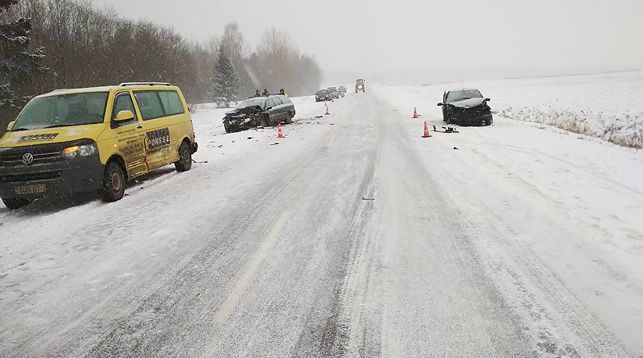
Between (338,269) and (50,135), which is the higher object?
(50,135)

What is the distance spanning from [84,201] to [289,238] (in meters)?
4.73

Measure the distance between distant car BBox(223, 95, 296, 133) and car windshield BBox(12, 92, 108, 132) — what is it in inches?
479

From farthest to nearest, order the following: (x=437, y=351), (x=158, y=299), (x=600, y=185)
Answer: (x=600, y=185)
(x=158, y=299)
(x=437, y=351)

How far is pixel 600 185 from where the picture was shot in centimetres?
741

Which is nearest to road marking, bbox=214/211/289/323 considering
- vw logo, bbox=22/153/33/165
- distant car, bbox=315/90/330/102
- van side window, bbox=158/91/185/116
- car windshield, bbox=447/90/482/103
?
vw logo, bbox=22/153/33/165

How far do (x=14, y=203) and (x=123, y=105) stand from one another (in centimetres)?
264

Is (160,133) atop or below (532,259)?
atop

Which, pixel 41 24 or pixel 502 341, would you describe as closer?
pixel 502 341

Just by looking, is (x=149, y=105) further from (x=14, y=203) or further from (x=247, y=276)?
(x=247, y=276)

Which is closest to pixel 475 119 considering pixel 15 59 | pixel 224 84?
pixel 15 59

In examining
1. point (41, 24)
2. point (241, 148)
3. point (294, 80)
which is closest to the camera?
point (241, 148)

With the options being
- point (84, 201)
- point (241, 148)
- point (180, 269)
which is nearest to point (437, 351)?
point (180, 269)

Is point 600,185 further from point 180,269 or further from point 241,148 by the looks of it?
point 241,148

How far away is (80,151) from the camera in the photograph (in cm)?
694
